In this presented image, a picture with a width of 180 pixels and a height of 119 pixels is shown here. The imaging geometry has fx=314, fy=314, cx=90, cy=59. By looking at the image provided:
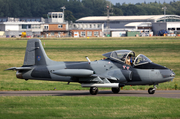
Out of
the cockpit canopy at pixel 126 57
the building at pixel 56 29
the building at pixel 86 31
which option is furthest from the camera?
the building at pixel 86 31

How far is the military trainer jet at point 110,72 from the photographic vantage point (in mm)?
17297

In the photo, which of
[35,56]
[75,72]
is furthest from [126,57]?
[35,56]

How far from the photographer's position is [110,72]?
58.8ft

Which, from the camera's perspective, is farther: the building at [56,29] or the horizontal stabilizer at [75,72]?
the building at [56,29]

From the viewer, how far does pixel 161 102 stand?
14234mm

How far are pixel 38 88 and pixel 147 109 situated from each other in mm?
10315

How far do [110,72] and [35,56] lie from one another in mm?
4763

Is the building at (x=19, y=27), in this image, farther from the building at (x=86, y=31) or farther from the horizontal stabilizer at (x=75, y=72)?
the horizontal stabilizer at (x=75, y=72)

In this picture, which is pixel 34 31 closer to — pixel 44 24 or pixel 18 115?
pixel 44 24

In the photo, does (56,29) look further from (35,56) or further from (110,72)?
(110,72)

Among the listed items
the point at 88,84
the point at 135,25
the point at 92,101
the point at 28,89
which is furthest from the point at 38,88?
the point at 135,25

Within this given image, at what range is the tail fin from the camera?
62.7 ft

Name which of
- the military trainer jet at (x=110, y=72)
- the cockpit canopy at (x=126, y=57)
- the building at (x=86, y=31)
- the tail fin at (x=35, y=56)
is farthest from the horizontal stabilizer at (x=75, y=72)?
the building at (x=86, y=31)

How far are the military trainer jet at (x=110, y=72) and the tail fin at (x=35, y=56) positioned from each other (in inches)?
10.5
